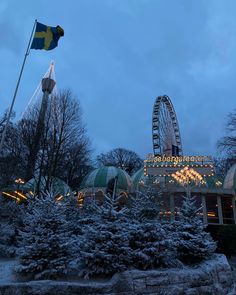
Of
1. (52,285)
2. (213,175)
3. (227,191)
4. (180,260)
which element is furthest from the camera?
(213,175)

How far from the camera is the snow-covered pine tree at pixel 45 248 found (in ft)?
22.0

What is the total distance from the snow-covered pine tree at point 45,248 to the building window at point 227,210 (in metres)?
24.2

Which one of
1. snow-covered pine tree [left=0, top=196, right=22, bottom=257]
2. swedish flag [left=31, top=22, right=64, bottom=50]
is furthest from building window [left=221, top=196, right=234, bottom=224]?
swedish flag [left=31, top=22, right=64, bottom=50]

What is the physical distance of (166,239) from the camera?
25.3ft

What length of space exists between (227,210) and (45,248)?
83.8ft

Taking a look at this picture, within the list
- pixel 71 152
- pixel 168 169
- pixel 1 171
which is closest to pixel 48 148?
pixel 71 152

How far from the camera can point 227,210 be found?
95.7 feet

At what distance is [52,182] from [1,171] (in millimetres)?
5411

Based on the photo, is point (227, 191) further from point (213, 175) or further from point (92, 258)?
point (92, 258)

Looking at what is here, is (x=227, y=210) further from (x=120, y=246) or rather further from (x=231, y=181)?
(x=120, y=246)

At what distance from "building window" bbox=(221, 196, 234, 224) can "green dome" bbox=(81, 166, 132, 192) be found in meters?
9.76

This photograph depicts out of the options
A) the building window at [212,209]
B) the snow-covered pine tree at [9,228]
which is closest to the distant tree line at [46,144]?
the snow-covered pine tree at [9,228]

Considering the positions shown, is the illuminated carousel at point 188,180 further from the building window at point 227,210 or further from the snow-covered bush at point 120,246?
the snow-covered bush at point 120,246

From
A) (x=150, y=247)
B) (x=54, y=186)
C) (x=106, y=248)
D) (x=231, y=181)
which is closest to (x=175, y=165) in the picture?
(x=231, y=181)
